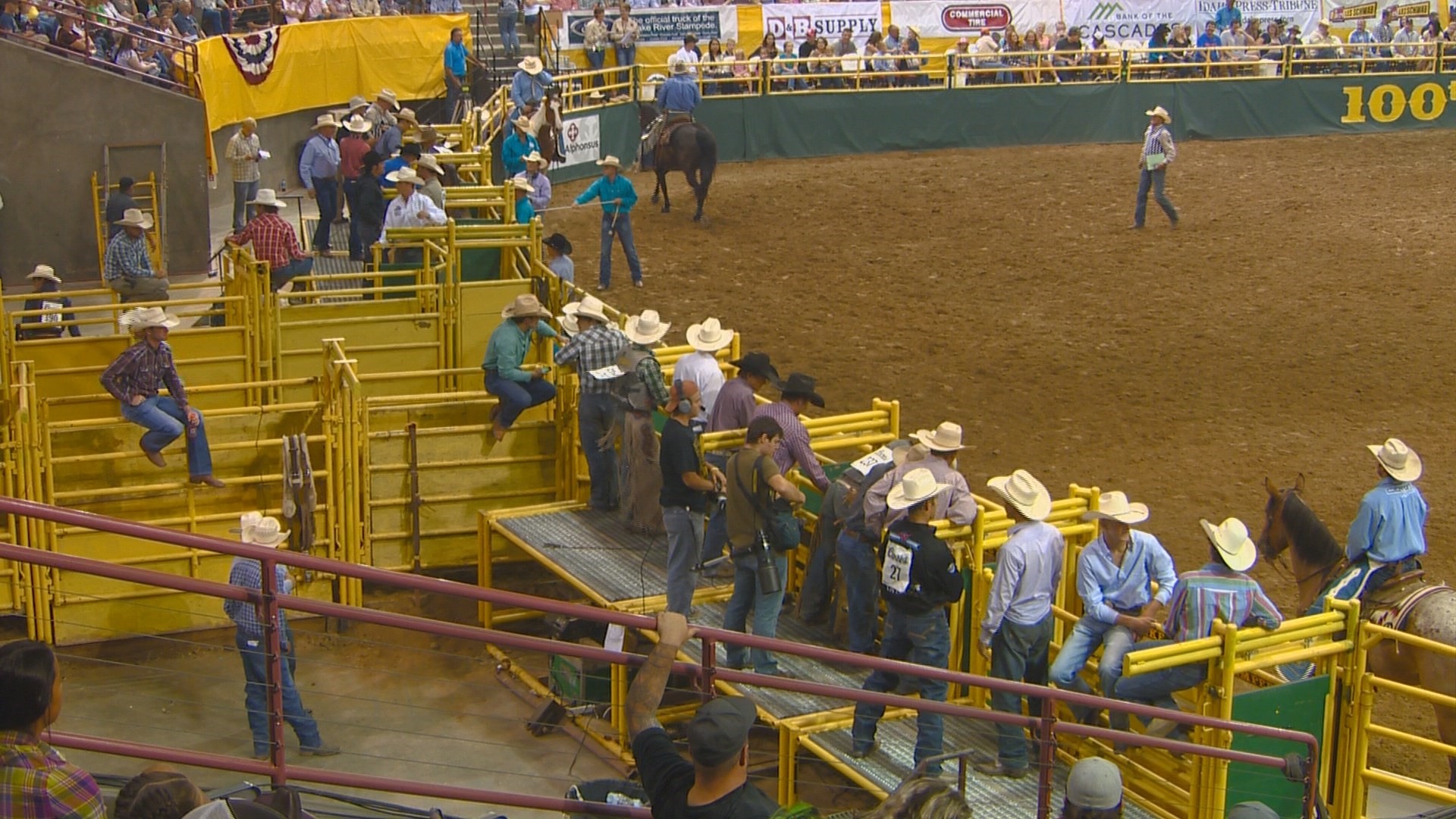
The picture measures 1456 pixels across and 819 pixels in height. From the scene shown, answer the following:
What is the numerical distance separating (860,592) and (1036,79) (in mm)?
24204

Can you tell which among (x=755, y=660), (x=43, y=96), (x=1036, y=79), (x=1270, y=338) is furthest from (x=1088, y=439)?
(x=1036, y=79)

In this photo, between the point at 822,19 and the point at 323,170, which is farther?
the point at 822,19

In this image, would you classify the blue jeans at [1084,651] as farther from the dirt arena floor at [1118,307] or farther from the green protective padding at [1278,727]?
the dirt arena floor at [1118,307]

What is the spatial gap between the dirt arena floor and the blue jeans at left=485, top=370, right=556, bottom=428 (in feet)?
13.4

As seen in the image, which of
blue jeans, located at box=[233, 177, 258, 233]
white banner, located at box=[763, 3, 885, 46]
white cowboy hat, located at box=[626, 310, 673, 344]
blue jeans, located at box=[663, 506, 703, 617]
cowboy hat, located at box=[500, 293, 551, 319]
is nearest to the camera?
blue jeans, located at box=[663, 506, 703, 617]

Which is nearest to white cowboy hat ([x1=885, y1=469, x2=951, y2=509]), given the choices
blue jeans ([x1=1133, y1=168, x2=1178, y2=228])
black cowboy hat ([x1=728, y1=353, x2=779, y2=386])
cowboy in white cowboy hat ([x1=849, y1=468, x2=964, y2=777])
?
cowboy in white cowboy hat ([x1=849, y1=468, x2=964, y2=777])

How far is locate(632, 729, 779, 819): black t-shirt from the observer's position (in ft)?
15.6

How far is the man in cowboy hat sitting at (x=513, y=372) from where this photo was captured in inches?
512

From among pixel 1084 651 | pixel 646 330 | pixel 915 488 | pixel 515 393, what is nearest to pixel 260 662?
pixel 515 393

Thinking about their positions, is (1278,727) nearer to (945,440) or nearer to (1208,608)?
(1208,608)

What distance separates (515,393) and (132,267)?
513 cm

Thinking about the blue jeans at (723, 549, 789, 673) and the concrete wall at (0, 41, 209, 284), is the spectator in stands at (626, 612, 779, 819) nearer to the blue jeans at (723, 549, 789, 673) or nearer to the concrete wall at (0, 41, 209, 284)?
the blue jeans at (723, 549, 789, 673)

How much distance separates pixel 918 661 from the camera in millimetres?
8773

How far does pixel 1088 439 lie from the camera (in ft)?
51.7
